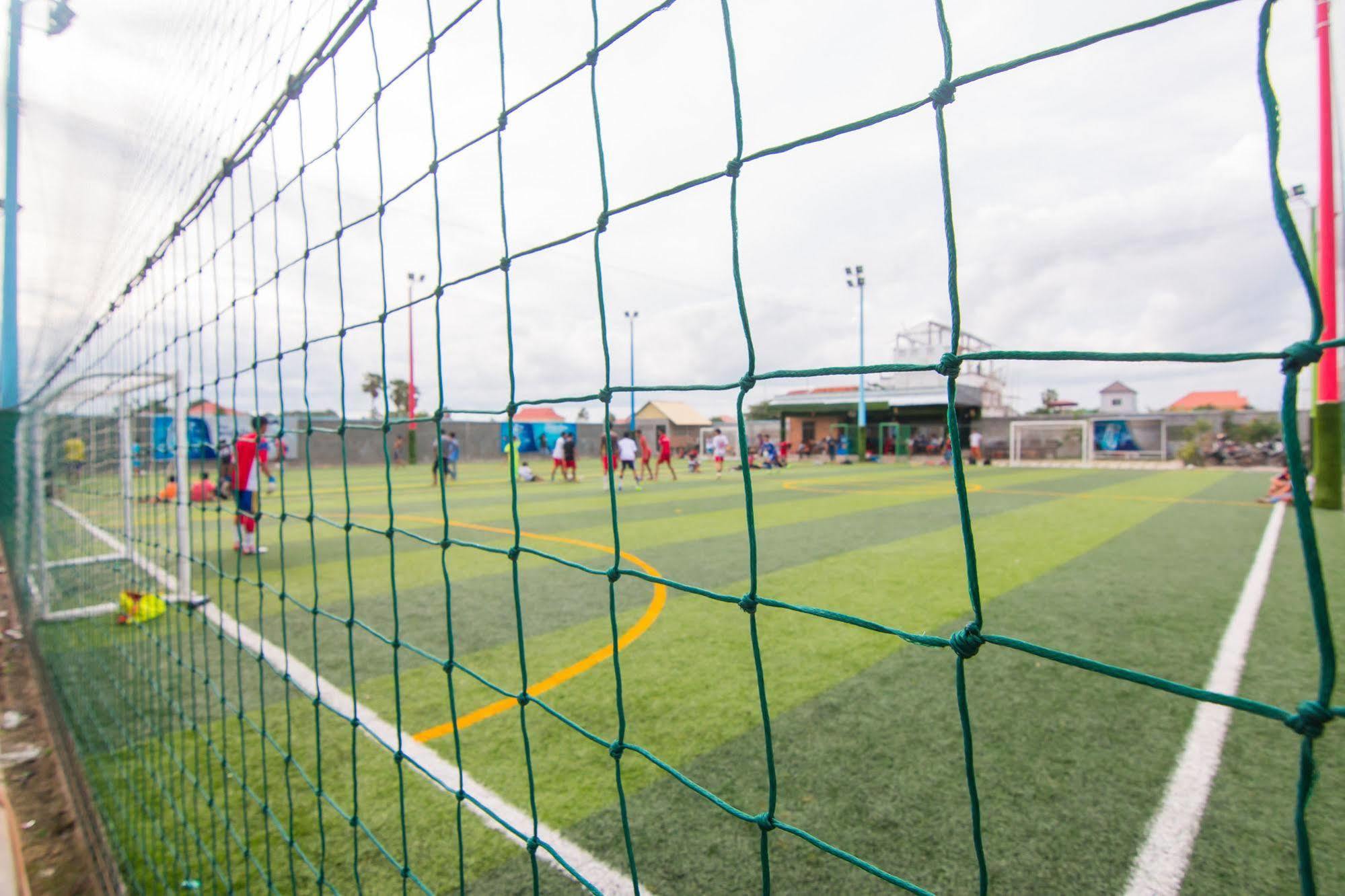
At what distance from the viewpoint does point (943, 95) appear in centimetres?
85

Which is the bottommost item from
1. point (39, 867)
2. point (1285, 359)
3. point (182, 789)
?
point (39, 867)

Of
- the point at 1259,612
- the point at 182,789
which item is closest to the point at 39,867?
the point at 182,789

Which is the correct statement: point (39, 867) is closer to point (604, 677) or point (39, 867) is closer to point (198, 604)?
point (604, 677)

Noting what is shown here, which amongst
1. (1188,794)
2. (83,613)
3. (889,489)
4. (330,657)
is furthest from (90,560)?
(889,489)

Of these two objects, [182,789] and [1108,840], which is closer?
[1108,840]

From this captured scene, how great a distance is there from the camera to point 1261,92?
622mm

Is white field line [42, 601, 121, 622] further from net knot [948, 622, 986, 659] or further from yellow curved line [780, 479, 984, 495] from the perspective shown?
yellow curved line [780, 479, 984, 495]

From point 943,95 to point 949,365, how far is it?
358mm

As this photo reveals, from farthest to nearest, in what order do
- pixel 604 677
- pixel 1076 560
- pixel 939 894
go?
pixel 1076 560, pixel 604 677, pixel 939 894

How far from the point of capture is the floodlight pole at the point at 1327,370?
5137 millimetres

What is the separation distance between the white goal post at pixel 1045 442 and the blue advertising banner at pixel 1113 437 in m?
0.57

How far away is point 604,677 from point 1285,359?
286cm

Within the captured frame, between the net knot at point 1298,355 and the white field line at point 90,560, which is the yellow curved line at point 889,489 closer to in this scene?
the white field line at point 90,560

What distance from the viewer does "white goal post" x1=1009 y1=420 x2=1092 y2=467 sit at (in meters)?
27.1
